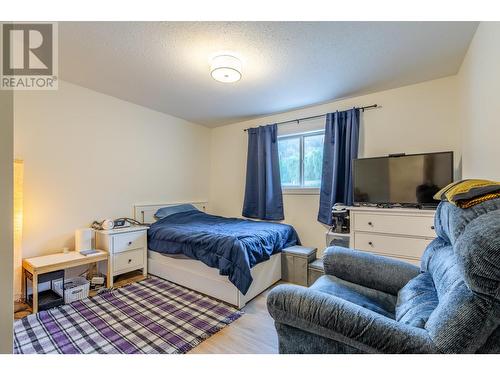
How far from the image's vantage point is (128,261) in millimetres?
2734

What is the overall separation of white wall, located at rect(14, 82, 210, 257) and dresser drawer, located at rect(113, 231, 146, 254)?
52cm

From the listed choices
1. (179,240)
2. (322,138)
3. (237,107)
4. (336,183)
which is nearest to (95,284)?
(179,240)

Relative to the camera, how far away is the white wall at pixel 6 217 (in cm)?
79

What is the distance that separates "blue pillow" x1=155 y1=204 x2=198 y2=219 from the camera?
11.3ft

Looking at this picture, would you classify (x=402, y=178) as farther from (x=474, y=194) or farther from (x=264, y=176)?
(x=264, y=176)

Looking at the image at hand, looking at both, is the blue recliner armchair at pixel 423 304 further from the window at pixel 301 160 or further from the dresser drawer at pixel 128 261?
the dresser drawer at pixel 128 261

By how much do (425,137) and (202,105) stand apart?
2.77 meters

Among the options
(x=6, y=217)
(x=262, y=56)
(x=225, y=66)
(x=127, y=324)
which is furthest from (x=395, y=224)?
(x=6, y=217)

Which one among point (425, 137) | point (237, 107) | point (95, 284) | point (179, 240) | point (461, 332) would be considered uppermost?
point (237, 107)

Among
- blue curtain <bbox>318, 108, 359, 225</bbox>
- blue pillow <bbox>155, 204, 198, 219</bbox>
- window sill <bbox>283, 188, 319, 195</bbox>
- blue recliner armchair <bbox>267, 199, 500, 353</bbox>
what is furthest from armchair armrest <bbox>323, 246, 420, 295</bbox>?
blue pillow <bbox>155, 204, 198, 219</bbox>

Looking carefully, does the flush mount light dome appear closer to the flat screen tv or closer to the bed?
the bed

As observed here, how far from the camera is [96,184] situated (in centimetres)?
289

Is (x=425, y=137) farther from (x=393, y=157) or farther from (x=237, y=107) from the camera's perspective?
(x=237, y=107)

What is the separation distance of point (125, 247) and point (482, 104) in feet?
11.5
